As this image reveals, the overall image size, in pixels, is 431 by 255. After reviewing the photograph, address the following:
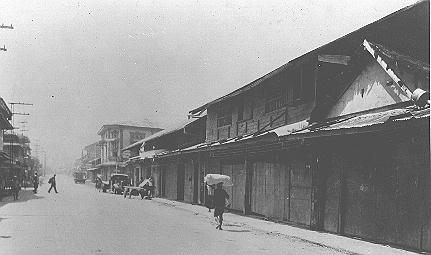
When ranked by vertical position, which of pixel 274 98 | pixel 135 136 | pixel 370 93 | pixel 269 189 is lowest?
pixel 269 189

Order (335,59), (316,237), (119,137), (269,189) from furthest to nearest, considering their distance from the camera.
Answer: (119,137), (269,189), (335,59), (316,237)

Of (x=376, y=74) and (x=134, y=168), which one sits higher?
(x=376, y=74)

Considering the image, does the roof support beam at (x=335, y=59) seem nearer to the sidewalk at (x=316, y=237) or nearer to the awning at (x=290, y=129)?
the awning at (x=290, y=129)

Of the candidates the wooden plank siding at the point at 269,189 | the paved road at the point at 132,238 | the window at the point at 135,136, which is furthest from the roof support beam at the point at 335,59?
the window at the point at 135,136

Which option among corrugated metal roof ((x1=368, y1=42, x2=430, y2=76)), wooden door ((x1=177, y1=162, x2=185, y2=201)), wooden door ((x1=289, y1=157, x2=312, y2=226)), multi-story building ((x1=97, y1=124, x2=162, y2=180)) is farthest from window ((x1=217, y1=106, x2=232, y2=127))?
multi-story building ((x1=97, y1=124, x2=162, y2=180))

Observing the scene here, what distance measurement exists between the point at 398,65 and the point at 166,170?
23.9m

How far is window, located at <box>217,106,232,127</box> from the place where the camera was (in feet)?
80.0

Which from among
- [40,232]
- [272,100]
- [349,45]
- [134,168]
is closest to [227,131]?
[272,100]

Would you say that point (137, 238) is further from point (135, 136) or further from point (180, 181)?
point (135, 136)

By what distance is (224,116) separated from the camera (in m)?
25.1

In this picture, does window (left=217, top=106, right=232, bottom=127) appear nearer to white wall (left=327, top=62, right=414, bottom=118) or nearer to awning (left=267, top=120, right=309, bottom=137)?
awning (left=267, top=120, right=309, bottom=137)

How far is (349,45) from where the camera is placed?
1516 centimetres

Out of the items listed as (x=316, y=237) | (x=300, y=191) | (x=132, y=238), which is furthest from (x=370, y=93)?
(x=132, y=238)

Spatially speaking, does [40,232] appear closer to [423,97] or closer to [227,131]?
[423,97]
